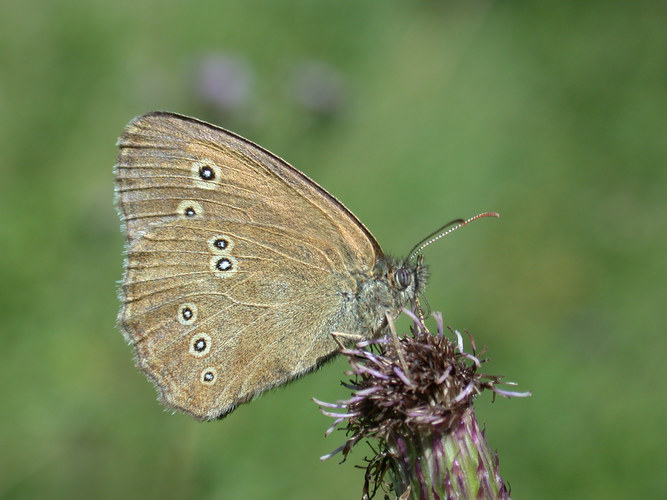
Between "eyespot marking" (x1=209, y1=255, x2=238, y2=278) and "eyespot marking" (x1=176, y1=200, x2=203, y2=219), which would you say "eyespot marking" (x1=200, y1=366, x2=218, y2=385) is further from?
"eyespot marking" (x1=176, y1=200, x2=203, y2=219)

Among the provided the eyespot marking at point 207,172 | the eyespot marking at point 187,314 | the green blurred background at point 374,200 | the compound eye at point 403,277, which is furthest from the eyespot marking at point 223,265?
the green blurred background at point 374,200

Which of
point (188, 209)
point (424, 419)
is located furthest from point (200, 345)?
point (424, 419)

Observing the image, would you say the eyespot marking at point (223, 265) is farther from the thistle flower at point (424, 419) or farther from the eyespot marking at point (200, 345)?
the thistle flower at point (424, 419)

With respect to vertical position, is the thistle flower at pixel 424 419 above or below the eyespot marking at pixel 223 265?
above

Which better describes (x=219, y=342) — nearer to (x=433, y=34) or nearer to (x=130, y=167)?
(x=130, y=167)

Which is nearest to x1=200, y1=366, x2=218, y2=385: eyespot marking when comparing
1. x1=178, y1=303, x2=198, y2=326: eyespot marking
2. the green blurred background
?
x1=178, y1=303, x2=198, y2=326: eyespot marking
